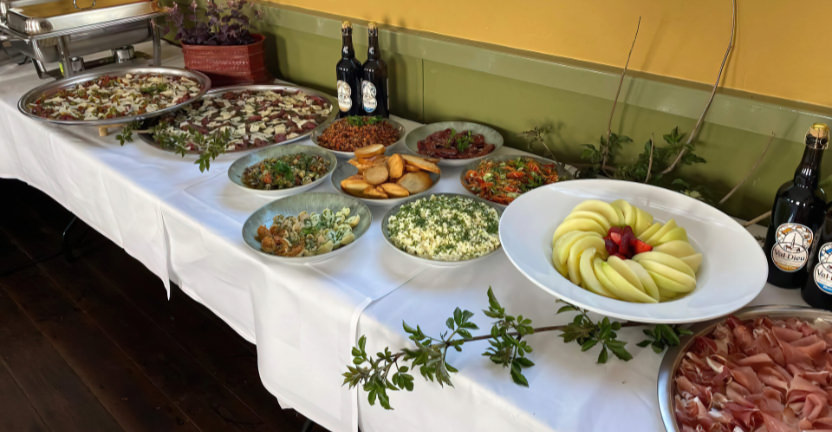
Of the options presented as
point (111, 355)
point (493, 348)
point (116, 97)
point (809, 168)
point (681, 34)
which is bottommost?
point (111, 355)

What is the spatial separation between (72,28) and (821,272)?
209 cm

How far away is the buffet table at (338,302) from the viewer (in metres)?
0.82

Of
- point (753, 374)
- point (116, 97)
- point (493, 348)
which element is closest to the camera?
point (753, 374)

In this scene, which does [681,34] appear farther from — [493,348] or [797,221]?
[493,348]

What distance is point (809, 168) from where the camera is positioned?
0.89 metres

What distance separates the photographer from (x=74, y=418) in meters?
1.69

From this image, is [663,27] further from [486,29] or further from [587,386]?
[587,386]

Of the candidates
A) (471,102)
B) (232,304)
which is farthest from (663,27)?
(232,304)

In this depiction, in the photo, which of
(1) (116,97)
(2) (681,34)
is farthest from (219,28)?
(2) (681,34)

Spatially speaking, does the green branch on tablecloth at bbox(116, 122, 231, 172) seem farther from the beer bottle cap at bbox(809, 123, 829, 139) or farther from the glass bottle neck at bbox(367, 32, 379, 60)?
the beer bottle cap at bbox(809, 123, 829, 139)

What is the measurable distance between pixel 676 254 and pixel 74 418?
1.69m

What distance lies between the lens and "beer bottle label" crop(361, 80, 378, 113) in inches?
62.4

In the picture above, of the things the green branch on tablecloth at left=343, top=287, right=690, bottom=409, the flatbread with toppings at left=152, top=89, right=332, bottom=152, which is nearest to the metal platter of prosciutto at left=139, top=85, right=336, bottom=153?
the flatbread with toppings at left=152, top=89, right=332, bottom=152

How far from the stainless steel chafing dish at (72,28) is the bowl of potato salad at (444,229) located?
1.38m
